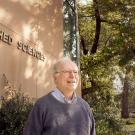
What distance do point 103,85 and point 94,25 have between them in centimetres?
348

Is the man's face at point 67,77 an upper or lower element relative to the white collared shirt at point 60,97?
upper

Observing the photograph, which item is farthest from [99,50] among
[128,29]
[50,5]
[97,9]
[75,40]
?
[50,5]

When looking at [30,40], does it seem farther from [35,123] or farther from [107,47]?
[107,47]

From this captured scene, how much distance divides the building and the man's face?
3895mm

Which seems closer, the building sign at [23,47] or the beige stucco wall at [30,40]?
the building sign at [23,47]

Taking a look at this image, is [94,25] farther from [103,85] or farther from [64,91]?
[64,91]

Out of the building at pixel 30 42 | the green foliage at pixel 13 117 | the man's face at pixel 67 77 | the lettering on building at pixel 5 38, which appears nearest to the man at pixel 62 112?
the man's face at pixel 67 77

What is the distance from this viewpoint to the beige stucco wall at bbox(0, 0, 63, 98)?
8055 millimetres

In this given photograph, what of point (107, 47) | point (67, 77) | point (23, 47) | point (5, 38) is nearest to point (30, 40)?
point (23, 47)

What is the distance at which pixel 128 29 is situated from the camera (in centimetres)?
1900

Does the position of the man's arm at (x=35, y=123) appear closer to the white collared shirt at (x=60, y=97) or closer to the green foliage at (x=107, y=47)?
the white collared shirt at (x=60, y=97)

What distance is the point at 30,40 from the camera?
956cm

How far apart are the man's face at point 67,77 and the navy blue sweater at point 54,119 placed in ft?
0.47

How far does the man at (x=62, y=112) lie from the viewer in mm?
3684
